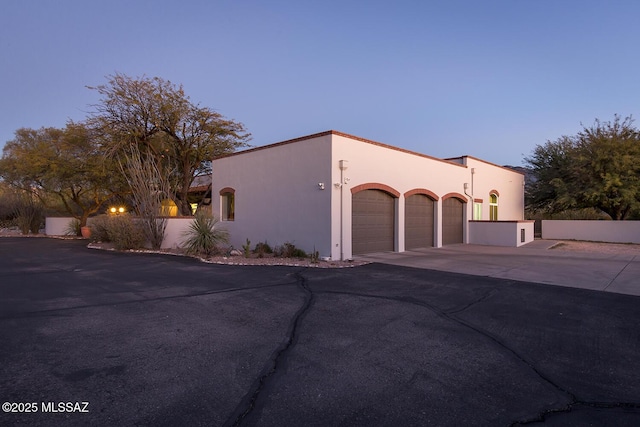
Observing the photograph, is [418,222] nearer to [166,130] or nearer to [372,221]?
[372,221]

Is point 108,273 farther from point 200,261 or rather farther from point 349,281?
point 349,281

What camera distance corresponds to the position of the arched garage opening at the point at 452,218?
64.5 ft

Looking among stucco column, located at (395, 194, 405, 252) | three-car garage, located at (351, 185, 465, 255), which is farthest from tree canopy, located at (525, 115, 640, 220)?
stucco column, located at (395, 194, 405, 252)

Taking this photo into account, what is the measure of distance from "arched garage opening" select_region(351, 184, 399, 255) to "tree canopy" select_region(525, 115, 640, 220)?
14290 millimetres

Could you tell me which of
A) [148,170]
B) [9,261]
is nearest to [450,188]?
[148,170]

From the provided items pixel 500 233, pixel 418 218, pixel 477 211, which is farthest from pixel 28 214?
pixel 500 233

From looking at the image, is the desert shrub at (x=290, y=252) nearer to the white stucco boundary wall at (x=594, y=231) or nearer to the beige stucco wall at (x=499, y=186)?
the beige stucco wall at (x=499, y=186)

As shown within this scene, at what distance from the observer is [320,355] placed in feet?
14.7

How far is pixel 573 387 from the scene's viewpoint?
3.71m

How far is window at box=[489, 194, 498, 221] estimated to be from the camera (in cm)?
2450

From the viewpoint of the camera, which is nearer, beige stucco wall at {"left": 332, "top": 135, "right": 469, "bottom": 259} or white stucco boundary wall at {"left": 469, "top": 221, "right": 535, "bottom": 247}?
beige stucco wall at {"left": 332, "top": 135, "right": 469, "bottom": 259}

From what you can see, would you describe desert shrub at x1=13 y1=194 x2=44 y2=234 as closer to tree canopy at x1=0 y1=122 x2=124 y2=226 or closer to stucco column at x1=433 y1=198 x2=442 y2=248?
tree canopy at x1=0 y1=122 x2=124 y2=226

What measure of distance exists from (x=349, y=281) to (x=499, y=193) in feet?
65.3

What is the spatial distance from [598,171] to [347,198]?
703 inches
